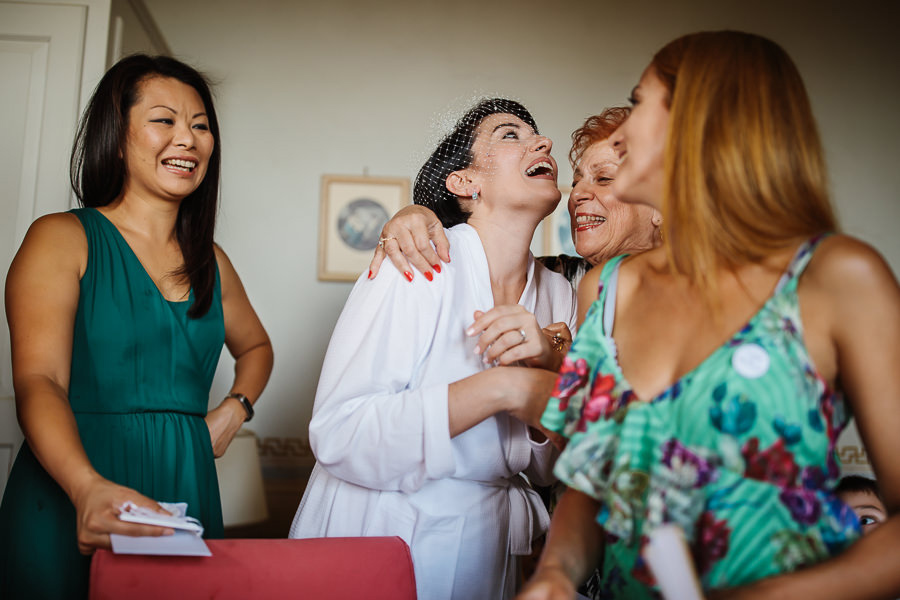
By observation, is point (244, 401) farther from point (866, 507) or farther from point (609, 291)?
point (866, 507)

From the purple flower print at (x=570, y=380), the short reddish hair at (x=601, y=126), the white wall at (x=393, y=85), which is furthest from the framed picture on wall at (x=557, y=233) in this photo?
the purple flower print at (x=570, y=380)

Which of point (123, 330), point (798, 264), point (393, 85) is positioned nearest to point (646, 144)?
point (798, 264)

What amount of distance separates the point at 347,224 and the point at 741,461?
324 cm

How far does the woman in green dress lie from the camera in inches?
60.7

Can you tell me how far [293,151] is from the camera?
405cm

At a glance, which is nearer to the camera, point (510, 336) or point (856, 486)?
point (510, 336)

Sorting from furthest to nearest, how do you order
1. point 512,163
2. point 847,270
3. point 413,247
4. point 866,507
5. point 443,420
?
point 866,507 → point 512,163 → point 413,247 → point 443,420 → point 847,270

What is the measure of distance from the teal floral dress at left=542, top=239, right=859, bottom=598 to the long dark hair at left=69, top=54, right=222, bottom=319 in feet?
4.21

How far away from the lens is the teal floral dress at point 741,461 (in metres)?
0.94

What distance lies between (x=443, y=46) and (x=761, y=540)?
3670 millimetres

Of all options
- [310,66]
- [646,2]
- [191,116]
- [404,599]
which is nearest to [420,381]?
[404,599]

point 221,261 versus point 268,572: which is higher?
point 221,261

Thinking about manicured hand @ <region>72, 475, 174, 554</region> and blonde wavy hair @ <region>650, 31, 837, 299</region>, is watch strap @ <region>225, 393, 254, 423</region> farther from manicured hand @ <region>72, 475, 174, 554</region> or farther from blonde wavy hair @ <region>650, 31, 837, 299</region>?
blonde wavy hair @ <region>650, 31, 837, 299</region>

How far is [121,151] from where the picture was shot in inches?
75.2
